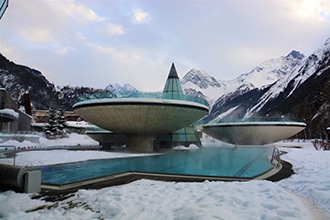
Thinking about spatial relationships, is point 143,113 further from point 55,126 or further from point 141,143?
point 55,126

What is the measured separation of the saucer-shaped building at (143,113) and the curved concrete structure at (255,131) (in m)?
11.1

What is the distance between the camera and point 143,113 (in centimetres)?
1853

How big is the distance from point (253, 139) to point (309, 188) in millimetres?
26880

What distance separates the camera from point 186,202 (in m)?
5.02

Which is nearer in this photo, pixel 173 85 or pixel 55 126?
pixel 173 85

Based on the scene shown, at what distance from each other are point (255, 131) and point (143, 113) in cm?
1707

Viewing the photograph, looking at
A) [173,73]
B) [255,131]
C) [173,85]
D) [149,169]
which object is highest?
[173,73]

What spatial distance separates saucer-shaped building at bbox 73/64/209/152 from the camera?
18.1m

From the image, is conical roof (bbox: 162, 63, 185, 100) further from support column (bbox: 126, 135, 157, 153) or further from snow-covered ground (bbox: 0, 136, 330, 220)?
snow-covered ground (bbox: 0, 136, 330, 220)

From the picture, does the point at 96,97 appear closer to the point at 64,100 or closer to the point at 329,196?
the point at 329,196

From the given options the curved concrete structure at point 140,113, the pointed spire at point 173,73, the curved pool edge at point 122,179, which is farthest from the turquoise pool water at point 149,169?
the pointed spire at point 173,73

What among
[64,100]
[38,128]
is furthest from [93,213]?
[64,100]

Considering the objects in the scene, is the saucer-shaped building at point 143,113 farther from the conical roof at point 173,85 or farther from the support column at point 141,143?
the conical roof at point 173,85

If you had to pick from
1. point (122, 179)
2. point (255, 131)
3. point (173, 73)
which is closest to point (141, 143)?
point (173, 73)
